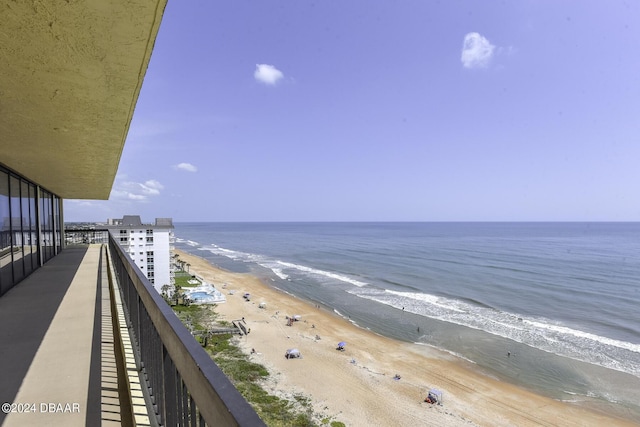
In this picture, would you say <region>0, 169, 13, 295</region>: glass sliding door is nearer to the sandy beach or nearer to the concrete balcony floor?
the concrete balcony floor

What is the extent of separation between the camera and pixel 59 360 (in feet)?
12.8

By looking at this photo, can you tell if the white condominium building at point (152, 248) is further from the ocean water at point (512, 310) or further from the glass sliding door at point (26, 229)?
the glass sliding door at point (26, 229)

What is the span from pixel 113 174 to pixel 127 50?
660 centimetres

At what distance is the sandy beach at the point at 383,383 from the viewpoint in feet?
48.3

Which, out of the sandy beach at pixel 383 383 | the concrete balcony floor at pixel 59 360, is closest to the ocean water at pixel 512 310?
the sandy beach at pixel 383 383

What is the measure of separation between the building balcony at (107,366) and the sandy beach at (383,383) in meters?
12.2

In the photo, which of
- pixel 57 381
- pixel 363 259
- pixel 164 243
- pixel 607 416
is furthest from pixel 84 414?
pixel 363 259

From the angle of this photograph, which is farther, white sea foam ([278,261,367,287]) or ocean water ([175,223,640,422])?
white sea foam ([278,261,367,287])

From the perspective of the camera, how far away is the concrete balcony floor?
294 centimetres

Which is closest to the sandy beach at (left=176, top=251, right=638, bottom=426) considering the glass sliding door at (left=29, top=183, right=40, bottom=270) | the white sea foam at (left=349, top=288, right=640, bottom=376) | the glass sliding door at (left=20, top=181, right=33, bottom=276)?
the white sea foam at (left=349, top=288, right=640, bottom=376)

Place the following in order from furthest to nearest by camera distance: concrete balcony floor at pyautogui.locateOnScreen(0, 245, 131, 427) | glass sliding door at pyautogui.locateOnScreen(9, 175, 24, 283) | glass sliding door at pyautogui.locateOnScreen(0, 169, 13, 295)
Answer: glass sliding door at pyautogui.locateOnScreen(9, 175, 24, 283) < glass sliding door at pyautogui.locateOnScreen(0, 169, 13, 295) < concrete balcony floor at pyautogui.locateOnScreen(0, 245, 131, 427)

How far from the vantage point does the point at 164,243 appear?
37219 mm

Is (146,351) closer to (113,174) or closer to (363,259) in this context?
(113,174)

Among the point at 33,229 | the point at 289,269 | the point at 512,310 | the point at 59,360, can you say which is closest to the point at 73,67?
the point at 59,360
